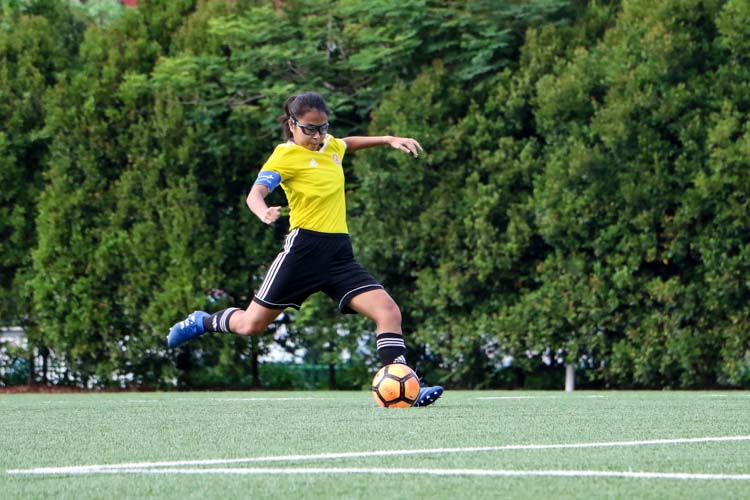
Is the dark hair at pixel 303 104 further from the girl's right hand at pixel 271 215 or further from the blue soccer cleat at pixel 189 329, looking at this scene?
the blue soccer cleat at pixel 189 329

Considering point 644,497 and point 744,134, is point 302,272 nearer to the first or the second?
point 644,497

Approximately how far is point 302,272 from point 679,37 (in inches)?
287

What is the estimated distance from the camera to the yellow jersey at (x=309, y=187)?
8719mm

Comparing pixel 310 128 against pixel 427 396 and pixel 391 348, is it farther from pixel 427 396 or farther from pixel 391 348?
pixel 427 396

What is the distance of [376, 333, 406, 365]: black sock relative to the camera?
869 centimetres

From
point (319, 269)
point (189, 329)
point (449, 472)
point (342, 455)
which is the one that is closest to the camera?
point (449, 472)

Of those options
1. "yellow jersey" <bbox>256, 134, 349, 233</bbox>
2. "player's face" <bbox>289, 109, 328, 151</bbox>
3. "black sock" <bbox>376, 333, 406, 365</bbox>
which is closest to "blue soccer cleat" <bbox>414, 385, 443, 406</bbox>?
"black sock" <bbox>376, 333, 406, 365</bbox>

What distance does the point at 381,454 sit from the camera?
5.36 metres

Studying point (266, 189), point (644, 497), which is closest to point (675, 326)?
point (266, 189)

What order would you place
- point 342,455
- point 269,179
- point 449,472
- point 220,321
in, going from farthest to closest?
point 220,321
point 269,179
point 342,455
point 449,472

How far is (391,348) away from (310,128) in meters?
1.51

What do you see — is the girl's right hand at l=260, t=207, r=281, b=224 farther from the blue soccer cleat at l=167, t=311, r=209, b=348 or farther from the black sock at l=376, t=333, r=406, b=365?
the blue soccer cleat at l=167, t=311, r=209, b=348

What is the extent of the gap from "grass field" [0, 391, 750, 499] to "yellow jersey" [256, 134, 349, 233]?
122 centimetres

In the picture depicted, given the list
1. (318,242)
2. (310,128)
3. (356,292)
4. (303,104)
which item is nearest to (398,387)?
(356,292)
